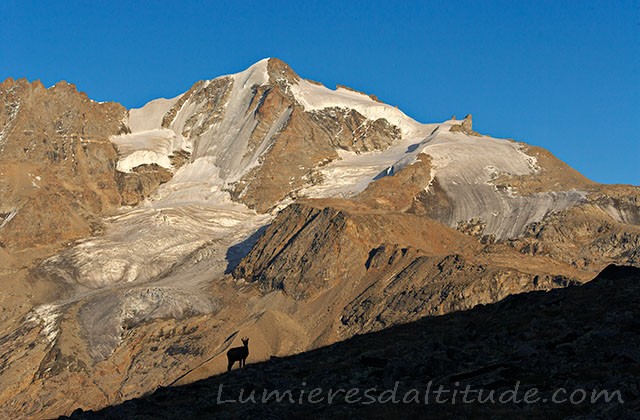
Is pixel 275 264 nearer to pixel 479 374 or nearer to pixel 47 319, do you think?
pixel 47 319

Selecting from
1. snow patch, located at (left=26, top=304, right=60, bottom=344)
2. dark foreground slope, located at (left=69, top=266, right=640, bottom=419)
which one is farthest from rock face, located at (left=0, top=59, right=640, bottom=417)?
dark foreground slope, located at (left=69, top=266, right=640, bottom=419)

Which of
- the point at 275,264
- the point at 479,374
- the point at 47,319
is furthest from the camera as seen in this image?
the point at 47,319

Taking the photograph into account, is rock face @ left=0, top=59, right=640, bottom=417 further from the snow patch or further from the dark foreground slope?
the dark foreground slope

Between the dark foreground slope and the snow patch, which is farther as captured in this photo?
the snow patch

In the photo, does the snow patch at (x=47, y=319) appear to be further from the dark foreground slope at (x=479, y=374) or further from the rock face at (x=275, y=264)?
the dark foreground slope at (x=479, y=374)

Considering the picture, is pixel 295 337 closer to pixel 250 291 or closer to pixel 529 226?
pixel 250 291

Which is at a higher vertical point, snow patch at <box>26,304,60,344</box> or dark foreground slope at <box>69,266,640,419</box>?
snow patch at <box>26,304,60,344</box>

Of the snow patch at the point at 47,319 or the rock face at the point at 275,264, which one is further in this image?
the snow patch at the point at 47,319

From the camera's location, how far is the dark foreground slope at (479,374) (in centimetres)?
3566

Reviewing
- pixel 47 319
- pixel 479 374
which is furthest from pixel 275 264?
pixel 479 374

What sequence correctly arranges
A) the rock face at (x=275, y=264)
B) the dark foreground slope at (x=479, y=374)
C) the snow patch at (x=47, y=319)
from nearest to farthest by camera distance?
1. the dark foreground slope at (x=479, y=374)
2. the rock face at (x=275, y=264)
3. the snow patch at (x=47, y=319)

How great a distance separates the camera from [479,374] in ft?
131

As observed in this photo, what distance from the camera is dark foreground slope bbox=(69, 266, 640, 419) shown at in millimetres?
35656

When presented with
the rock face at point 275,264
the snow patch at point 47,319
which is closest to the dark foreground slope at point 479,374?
the rock face at point 275,264
